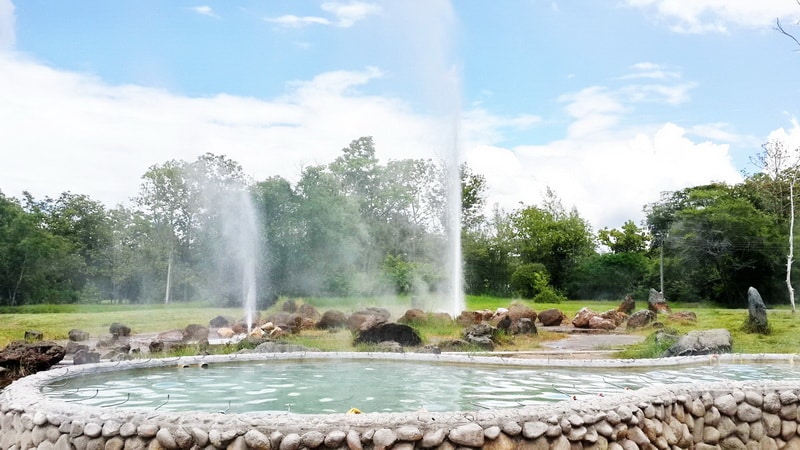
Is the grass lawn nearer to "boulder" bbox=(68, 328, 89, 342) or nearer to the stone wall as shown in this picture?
"boulder" bbox=(68, 328, 89, 342)

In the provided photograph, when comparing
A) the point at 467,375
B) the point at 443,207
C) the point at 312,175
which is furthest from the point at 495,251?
the point at 467,375

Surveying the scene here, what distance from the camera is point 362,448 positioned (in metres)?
4.62

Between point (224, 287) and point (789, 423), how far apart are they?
939 inches

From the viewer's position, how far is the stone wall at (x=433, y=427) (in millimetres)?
4672

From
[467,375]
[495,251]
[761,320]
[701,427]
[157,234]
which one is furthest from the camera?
[495,251]

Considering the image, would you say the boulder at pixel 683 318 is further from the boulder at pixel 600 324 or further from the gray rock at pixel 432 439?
the gray rock at pixel 432 439

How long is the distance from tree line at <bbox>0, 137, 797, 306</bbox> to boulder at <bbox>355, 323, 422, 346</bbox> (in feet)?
32.2

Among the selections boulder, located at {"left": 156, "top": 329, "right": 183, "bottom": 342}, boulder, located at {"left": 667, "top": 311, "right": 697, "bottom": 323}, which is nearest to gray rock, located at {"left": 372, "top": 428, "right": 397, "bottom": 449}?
boulder, located at {"left": 156, "top": 329, "right": 183, "bottom": 342}

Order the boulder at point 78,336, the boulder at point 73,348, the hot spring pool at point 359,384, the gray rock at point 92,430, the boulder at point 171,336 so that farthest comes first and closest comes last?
the boulder at point 171,336 < the boulder at point 78,336 < the boulder at point 73,348 < the hot spring pool at point 359,384 < the gray rock at point 92,430

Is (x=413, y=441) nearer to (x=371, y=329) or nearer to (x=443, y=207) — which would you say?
(x=371, y=329)

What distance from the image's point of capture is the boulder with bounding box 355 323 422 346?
1328 centimetres

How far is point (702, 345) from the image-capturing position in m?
11.1

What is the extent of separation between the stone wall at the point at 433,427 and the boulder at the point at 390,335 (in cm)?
743

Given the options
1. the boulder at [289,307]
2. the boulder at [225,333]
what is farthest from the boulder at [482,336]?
the boulder at [289,307]
